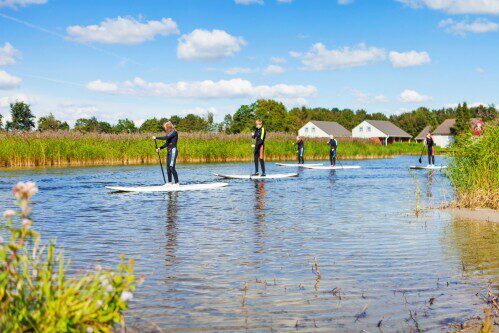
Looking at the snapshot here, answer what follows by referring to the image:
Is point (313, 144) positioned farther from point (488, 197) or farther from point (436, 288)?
point (436, 288)

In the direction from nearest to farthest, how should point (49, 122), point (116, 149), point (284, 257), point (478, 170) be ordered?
point (284, 257)
point (478, 170)
point (116, 149)
point (49, 122)

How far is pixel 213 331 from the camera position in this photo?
4.95 metres

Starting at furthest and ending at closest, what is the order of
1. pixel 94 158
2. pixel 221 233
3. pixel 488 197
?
pixel 94 158 < pixel 488 197 < pixel 221 233

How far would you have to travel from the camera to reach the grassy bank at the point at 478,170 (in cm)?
1302

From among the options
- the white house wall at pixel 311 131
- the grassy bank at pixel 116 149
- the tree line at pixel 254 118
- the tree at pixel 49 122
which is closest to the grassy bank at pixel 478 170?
the grassy bank at pixel 116 149

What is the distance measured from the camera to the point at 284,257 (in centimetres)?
827

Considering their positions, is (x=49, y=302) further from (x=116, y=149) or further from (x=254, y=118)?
(x=254, y=118)

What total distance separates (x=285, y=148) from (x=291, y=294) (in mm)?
41574

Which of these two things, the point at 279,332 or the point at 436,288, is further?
the point at 436,288

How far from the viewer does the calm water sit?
545cm

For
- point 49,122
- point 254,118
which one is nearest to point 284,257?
point 49,122

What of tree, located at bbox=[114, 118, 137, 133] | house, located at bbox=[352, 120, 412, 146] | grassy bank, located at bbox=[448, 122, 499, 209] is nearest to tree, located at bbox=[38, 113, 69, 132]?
tree, located at bbox=[114, 118, 137, 133]

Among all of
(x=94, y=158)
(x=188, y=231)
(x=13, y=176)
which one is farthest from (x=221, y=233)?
(x=94, y=158)

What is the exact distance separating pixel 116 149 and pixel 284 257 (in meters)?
30.7
